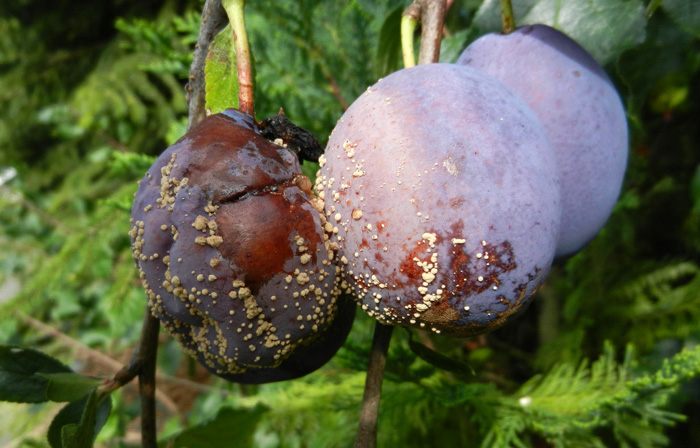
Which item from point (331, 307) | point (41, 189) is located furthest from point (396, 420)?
point (41, 189)

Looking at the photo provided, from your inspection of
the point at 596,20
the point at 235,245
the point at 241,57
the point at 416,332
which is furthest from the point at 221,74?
the point at 416,332

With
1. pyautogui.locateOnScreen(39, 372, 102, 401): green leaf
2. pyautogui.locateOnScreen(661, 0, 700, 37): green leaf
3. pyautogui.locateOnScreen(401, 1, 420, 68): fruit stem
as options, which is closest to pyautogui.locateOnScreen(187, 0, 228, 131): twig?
pyautogui.locateOnScreen(401, 1, 420, 68): fruit stem

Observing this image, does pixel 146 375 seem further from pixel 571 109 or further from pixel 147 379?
pixel 571 109

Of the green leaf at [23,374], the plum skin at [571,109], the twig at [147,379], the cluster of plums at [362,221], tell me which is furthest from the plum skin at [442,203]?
the green leaf at [23,374]

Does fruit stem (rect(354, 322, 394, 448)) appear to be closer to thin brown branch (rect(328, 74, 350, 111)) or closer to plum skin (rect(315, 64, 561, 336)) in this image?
plum skin (rect(315, 64, 561, 336))

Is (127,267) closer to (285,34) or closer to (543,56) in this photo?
(285,34)

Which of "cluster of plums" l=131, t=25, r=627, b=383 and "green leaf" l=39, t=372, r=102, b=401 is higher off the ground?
"cluster of plums" l=131, t=25, r=627, b=383
